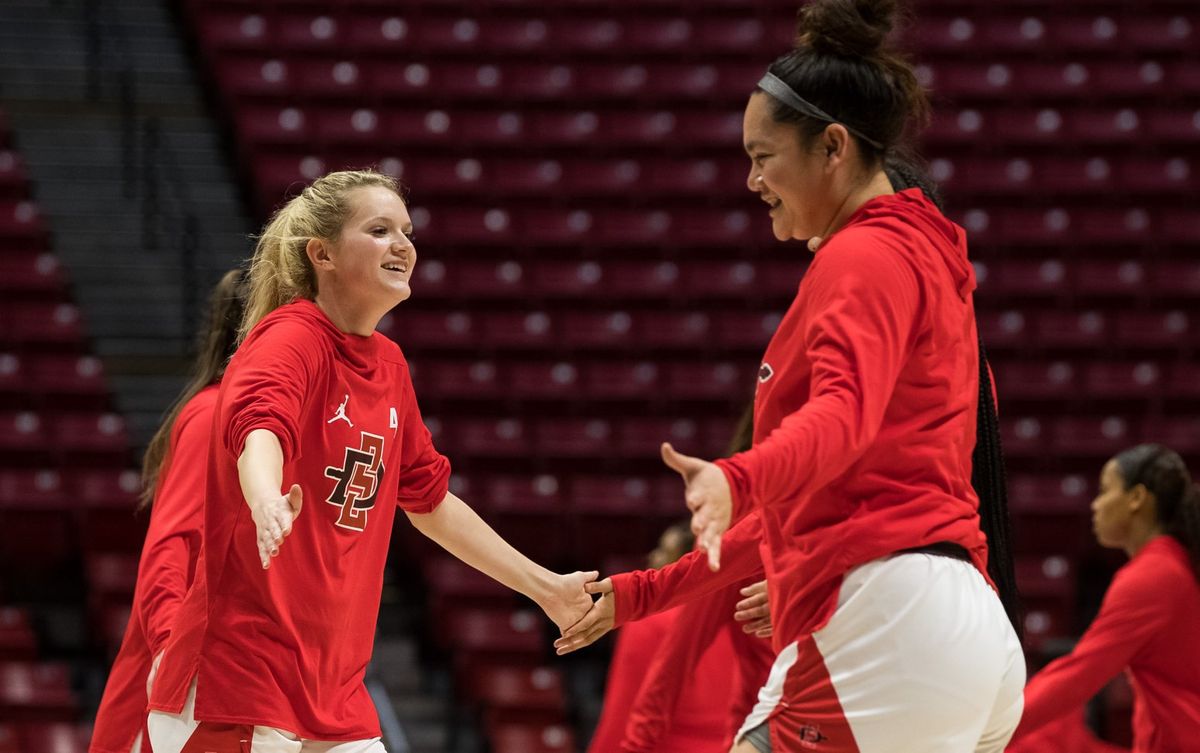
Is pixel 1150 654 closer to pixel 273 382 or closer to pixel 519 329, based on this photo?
pixel 273 382

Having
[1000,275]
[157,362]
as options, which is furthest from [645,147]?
[157,362]

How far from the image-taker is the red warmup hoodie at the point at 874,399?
7.03 ft

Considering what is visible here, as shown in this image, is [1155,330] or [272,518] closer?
[272,518]

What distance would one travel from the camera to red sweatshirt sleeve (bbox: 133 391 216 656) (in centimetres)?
315

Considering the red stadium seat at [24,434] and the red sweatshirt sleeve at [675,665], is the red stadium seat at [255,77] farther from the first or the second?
the red sweatshirt sleeve at [675,665]

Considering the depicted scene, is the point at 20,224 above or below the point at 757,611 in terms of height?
above

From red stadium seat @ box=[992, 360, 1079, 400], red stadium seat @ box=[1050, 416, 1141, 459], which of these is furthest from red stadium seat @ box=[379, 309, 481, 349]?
red stadium seat @ box=[1050, 416, 1141, 459]

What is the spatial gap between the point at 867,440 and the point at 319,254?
4.18 ft

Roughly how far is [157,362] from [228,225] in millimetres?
1425

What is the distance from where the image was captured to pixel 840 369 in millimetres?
2119

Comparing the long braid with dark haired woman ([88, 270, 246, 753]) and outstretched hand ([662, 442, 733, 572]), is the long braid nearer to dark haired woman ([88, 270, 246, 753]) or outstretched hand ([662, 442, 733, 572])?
outstretched hand ([662, 442, 733, 572])

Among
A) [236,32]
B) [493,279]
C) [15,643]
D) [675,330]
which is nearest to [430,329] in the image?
[493,279]

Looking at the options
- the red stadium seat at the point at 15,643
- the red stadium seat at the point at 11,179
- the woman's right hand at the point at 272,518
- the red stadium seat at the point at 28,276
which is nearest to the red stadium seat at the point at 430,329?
the red stadium seat at the point at 28,276

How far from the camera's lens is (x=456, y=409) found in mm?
9258
